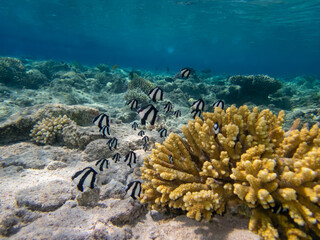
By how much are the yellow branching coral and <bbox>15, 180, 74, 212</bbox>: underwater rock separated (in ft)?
5.36

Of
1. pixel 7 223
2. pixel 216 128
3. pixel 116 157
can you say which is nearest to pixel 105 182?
pixel 116 157

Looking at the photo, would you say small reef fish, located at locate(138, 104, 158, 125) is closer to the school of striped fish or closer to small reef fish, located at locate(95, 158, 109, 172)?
the school of striped fish

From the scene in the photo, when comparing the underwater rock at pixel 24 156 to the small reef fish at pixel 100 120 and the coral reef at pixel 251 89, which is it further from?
the coral reef at pixel 251 89

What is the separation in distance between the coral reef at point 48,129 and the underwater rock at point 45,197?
2.88 meters

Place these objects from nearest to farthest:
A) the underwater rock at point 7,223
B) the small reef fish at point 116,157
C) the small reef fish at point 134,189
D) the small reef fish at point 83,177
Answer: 1. the underwater rock at point 7,223
2. the small reef fish at point 83,177
3. the small reef fish at point 134,189
4. the small reef fish at point 116,157

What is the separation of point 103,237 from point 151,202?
2.92ft

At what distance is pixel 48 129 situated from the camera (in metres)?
6.10

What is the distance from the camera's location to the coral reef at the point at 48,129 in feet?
19.8

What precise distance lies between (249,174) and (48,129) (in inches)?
247

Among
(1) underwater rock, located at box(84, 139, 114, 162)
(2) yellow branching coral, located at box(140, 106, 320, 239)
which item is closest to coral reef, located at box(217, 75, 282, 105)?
(2) yellow branching coral, located at box(140, 106, 320, 239)

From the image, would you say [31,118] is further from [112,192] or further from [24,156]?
[112,192]

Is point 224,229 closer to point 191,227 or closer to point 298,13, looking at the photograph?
point 191,227

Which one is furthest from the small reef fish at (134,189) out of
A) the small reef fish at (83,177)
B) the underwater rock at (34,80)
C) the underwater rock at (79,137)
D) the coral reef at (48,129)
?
the underwater rock at (34,80)

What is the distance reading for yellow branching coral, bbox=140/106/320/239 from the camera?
1965mm
